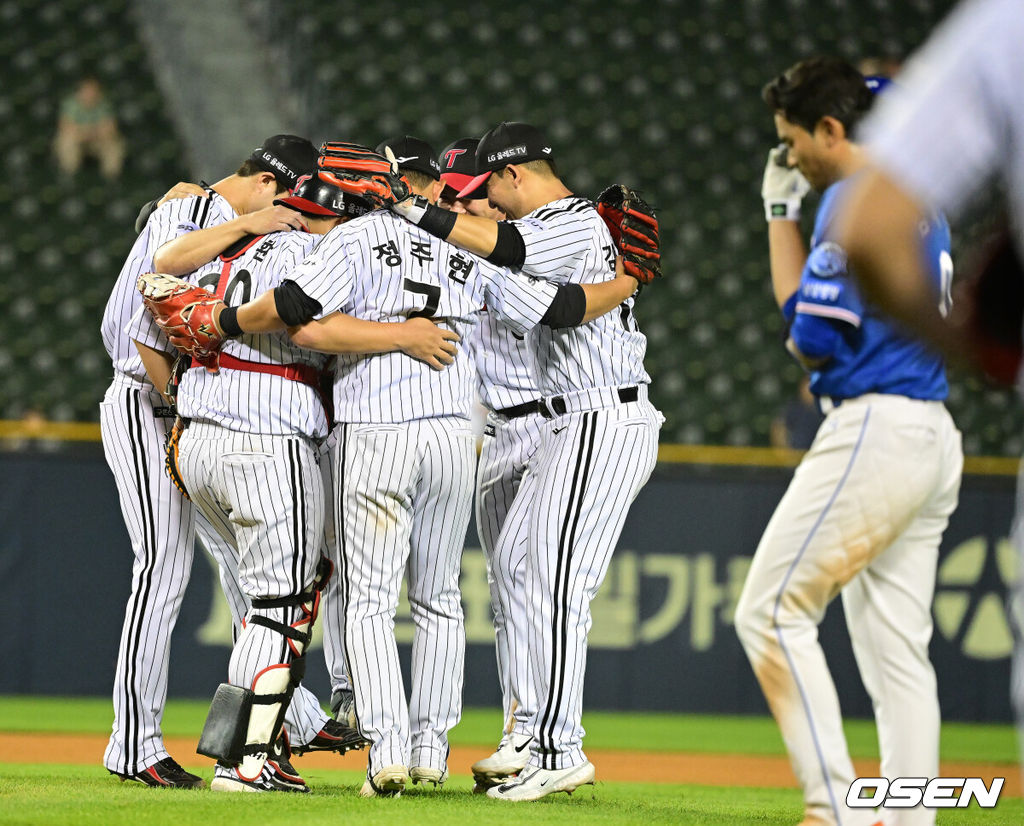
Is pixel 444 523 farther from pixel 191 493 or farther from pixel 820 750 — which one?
pixel 820 750

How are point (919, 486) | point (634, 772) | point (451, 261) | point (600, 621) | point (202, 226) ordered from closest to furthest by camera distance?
A: 1. point (919, 486)
2. point (451, 261)
3. point (202, 226)
4. point (634, 772)
5. point (600, 621)

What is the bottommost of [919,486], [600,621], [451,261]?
[600,621]

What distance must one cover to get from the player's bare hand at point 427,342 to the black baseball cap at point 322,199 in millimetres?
429

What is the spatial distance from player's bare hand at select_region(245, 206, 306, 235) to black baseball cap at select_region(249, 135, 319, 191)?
20 centimetres

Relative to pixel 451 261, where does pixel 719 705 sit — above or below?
below

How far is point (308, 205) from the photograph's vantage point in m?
3.96

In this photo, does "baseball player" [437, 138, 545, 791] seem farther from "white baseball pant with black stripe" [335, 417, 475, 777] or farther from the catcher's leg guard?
the catcher's leg guard

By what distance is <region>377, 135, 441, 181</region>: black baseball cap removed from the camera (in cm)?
408

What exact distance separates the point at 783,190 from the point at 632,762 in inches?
135

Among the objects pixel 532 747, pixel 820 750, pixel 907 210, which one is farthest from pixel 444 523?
pixel 907 210

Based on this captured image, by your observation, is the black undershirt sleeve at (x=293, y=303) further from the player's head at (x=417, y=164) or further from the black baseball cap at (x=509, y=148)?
the black baseball cap at (x=509, y=148)

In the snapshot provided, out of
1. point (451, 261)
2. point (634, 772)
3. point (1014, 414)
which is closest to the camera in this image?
point (451, 261)

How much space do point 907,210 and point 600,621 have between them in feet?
20.3

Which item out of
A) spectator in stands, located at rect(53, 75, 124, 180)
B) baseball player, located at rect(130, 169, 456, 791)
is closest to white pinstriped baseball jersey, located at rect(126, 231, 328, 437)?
baseball player, located at rect(130, 169, 456, 791)
